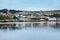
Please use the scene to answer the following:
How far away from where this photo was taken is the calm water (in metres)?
1.68

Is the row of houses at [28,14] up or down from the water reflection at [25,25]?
A: up

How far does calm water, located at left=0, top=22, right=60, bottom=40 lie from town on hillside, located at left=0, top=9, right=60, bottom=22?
5 centimetres

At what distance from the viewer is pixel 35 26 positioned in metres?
A: 1.79

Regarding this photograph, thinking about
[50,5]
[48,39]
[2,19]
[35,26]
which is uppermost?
[50,5]

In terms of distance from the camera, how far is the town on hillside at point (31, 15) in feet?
5.76

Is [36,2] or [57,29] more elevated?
[36,2]

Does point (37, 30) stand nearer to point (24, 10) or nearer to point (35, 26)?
point (35, 26)

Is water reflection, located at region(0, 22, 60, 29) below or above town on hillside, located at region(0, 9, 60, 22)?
below

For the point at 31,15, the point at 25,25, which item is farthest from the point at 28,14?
the point at 25,25

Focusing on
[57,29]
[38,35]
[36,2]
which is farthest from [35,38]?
[36,2]

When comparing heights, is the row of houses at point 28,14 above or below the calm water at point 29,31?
above

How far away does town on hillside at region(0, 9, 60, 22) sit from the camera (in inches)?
69.1

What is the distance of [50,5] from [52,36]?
16.2 inches

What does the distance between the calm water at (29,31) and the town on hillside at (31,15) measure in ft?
0.18
